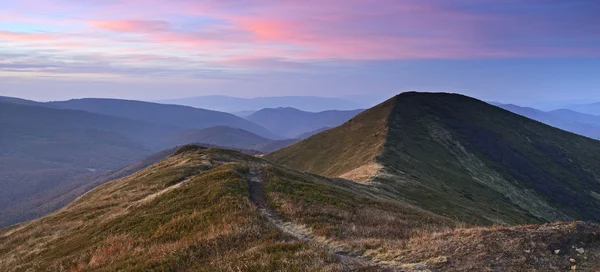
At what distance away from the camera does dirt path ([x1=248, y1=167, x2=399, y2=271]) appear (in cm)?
1569

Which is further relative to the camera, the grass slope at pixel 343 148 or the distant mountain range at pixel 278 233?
the grass slope at pixel 343 148

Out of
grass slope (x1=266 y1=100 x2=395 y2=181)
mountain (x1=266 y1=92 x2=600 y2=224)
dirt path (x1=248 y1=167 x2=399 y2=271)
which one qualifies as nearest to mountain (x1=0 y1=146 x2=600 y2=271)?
dirt path (x1=248 y1=167 x2=399 y2=271)

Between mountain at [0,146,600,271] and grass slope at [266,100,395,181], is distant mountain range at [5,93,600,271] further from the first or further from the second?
grass slope at [266,100,395,181]

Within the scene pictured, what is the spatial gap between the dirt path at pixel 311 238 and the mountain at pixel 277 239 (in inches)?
2.5

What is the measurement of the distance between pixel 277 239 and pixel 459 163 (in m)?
129

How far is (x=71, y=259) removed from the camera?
25.3m

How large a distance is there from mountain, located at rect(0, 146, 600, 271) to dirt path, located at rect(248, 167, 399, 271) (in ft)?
0.21

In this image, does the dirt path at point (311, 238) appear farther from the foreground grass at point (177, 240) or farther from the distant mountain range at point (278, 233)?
the foreground grass at point (177, 240)

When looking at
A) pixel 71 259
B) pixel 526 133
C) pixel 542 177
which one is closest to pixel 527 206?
pixel 542 177

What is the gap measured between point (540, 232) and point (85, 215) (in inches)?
1796

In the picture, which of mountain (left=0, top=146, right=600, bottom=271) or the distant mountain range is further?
the distant mountain range

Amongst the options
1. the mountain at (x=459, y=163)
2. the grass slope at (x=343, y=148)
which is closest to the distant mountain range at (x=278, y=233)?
the mountain at (x=459, y=163)

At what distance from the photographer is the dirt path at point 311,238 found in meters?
15.7

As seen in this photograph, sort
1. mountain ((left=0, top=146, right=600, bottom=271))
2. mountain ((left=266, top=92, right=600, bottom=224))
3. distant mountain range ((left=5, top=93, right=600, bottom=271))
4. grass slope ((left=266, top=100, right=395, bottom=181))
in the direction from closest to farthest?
mountain ((left=0, top=146, right=600, bottom=271)), distant mountain range ((left=5, top=93, right=600, bottom=271)), mountain ((left=266, top=92, right=600, bottom=224)), grass slope ((left=266, top=100, right=395, bottom=181))
